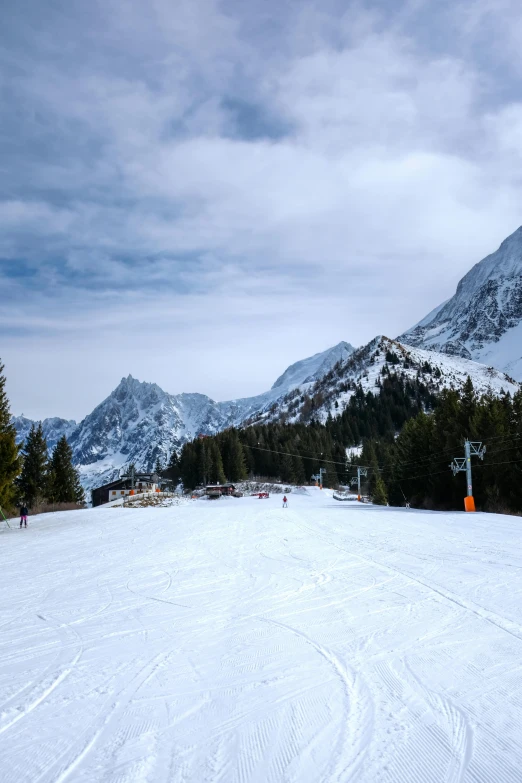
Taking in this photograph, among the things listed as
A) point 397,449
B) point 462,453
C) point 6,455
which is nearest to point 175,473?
point 397,449

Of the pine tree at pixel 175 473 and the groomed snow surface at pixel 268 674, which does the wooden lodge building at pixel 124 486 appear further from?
the groomed snow surface at pixel 268 674

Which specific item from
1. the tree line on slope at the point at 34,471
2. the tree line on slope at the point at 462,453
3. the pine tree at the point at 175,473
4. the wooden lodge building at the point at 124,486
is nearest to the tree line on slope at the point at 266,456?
the pine tree at the point at 175,473

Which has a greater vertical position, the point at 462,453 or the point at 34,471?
the point at 34,471

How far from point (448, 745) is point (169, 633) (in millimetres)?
3851

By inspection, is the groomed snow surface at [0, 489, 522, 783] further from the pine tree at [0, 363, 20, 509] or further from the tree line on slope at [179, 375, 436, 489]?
the tree line on slope at [179, 375, 436, 489]

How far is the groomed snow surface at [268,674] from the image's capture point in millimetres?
3533

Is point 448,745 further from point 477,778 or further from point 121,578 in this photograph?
point 121,578

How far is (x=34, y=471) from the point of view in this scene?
45.3 meters

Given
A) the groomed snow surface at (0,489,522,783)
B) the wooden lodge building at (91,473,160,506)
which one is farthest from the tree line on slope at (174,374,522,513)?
the groomed snow surface at (0,489,522,783)

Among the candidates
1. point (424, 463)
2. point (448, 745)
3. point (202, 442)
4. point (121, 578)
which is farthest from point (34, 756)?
point (202, 442)

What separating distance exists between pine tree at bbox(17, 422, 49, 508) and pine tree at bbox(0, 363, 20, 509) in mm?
19484

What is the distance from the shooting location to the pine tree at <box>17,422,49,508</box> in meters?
44.7

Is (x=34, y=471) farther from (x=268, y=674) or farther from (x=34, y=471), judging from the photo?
(x=268, y=674)

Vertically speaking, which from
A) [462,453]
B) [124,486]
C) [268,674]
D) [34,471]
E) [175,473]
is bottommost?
[124,486]
